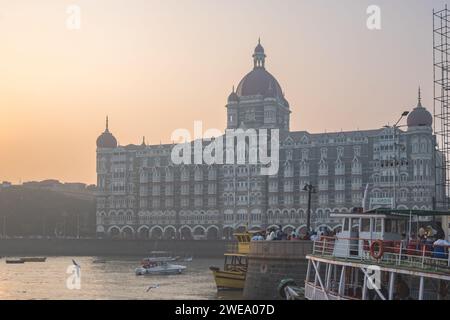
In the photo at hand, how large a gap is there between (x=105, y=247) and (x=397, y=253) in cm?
11239

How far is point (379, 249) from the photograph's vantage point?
24.2 meters

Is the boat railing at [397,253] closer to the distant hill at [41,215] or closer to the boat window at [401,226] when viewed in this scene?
the boat window at [401,226]

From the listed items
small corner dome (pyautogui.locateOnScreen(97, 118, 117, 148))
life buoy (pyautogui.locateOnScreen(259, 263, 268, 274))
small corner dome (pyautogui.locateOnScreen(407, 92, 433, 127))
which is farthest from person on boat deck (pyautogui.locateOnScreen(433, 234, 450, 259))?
small corner dome (pyautogui.locateOnScreen(97, 118, 117, 148))

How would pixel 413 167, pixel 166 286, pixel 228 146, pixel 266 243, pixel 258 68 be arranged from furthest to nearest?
pixel 258 68, pixel 228 146, pixel 413 167, pixel 166 286, pixel 266 243

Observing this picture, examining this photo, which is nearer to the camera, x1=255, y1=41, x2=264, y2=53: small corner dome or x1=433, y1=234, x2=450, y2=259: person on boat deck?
x1=433, y1=234, x2=450, y2=259: person on boat deck

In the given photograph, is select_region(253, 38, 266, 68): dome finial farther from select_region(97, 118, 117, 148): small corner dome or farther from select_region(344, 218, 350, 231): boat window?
select_region(344, 218, 350, 231): boat window

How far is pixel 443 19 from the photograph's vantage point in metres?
49.0

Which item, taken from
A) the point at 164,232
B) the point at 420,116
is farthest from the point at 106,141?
the point at 420,116

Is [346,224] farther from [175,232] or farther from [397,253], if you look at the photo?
[175,232]

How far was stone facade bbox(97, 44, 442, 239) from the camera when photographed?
4604 inches

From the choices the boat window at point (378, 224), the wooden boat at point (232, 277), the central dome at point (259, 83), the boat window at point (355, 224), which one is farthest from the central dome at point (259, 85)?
the boat window at point (378, 224)
